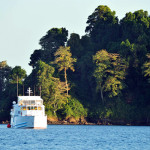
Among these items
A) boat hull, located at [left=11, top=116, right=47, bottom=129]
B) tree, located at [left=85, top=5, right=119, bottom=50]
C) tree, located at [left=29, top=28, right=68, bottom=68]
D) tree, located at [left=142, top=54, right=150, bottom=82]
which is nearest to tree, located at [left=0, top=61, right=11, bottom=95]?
tree, located at [left=29, top=28, right=68, bottom=68]

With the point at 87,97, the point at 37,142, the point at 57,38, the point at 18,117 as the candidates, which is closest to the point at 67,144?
the point at 37,142

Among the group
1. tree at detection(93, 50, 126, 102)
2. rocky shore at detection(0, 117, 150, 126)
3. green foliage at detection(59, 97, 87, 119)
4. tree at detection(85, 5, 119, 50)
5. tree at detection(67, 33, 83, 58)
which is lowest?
rocky shore at detection(0, 117, 150, 126)

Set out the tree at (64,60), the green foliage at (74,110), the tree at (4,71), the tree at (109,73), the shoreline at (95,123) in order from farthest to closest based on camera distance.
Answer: the tree at (4,71) < the tree at (64,60) < the green foliage at (74,110) < the shoreline at (95,123) < the tree at (109,73)

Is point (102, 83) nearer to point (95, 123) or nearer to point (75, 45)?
point (95, 123)

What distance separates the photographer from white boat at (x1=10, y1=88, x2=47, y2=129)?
88.1 metres

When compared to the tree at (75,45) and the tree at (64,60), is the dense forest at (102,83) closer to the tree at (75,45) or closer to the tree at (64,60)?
the tree at (64,60)

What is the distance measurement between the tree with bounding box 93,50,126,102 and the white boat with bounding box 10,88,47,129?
30.5m

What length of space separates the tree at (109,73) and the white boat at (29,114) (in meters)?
30.5

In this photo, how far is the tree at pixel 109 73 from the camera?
119938 millimetres

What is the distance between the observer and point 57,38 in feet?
503

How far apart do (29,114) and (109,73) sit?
39.1 meters

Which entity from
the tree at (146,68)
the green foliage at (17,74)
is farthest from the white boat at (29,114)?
the green foliage at (17,74)

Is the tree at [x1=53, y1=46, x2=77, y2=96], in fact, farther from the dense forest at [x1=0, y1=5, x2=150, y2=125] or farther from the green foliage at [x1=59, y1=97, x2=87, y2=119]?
the green foliage at [x1=59, y1=97, x2=87, y2=119]

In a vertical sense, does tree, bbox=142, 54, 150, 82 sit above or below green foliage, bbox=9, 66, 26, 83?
below
